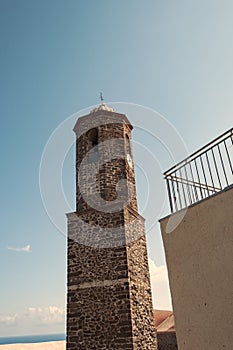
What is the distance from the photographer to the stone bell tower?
890 cm

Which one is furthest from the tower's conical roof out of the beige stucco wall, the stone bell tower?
the beige stucco wall

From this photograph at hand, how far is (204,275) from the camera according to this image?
417 centimetres

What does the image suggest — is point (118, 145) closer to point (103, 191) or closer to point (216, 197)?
point (103, 191)

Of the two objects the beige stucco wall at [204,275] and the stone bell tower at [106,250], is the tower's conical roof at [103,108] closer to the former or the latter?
the stone bell tower at [106,250]

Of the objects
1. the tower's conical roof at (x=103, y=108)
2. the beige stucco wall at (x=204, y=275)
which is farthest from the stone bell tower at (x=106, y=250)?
the beige stucco wall at (x=204, y=275)

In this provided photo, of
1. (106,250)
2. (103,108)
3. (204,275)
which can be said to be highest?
(103,108)

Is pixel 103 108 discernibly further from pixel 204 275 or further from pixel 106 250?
pixel 204 275

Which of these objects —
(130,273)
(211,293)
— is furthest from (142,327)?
(211,293)

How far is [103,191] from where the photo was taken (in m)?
10.8

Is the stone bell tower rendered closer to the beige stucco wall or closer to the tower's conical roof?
the tower's conical roof

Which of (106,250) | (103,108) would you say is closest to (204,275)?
(106,250)

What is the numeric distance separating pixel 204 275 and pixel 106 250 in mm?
6011

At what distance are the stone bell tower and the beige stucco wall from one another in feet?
16.1

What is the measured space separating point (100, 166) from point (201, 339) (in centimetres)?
792
